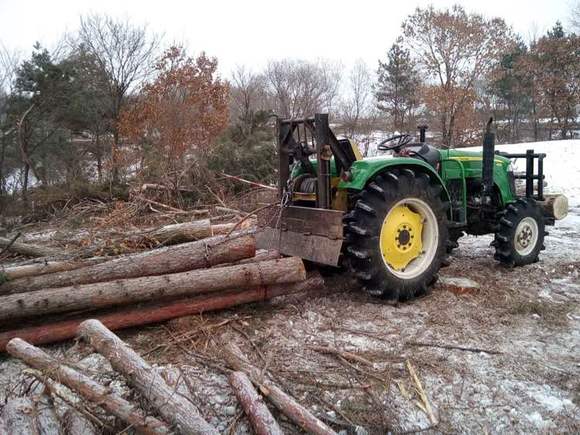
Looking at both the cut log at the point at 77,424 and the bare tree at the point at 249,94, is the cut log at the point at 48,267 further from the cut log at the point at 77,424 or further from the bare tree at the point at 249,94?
the bare tree at the point at 249,94

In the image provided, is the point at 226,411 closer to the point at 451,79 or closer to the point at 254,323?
the point at 254,323

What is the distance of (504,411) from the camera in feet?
9.32

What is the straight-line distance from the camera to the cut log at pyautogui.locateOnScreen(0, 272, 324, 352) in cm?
375

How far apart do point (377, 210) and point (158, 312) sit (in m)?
2.25

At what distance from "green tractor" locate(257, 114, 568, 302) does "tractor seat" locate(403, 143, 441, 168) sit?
0.04 feet

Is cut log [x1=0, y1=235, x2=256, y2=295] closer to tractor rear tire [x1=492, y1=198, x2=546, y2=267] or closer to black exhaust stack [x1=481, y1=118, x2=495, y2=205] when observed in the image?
black exhaust stack [x1=481, y1=118, x2=495, y2=205]

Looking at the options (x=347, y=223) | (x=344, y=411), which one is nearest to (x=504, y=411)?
(x=344, y=411)

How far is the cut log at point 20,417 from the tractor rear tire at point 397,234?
278 cm

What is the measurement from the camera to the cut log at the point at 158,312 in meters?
3.75

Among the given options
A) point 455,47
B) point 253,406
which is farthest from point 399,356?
point 455,47

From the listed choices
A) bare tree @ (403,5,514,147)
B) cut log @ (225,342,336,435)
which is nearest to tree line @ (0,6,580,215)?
bare tree @ (403,5,514,147)

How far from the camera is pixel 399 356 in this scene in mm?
3504

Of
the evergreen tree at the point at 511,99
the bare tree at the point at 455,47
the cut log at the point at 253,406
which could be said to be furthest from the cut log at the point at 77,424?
the evergreen tree at the point at 511,99

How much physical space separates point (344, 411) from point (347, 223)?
1916mm
